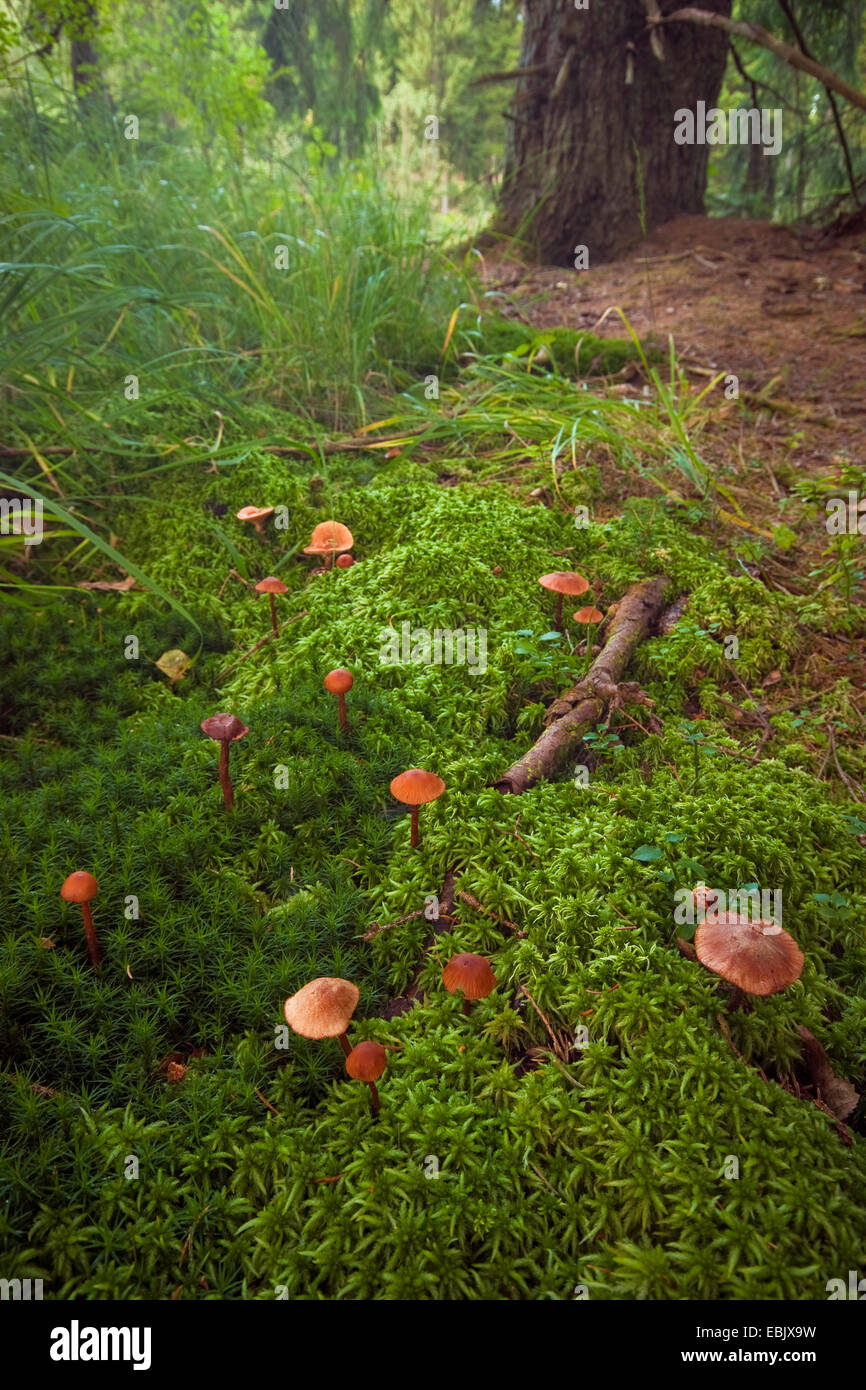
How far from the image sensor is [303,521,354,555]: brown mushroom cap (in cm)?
334

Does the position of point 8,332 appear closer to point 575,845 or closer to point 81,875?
point 81,875

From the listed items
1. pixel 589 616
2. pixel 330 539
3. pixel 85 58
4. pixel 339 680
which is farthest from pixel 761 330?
pixel 85 58

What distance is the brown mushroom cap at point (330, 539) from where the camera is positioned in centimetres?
334

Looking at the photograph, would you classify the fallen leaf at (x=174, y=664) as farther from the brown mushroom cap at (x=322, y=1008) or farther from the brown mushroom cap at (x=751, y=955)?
the brown mushroom cap at (x=751, y=955)

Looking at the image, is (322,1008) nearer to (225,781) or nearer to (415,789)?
(415,789)

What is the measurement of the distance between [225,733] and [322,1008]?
934mm

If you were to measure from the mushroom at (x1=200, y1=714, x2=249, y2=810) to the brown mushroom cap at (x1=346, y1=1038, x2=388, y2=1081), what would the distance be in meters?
0.99

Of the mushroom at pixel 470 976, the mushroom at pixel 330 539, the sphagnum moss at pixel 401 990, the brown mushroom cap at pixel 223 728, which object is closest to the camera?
the sphagnum moss at pixel 401 990

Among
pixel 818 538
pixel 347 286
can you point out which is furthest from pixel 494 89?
pixel 818 538

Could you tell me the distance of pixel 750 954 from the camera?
5.42 ft

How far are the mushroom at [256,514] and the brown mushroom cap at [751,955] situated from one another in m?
2.65

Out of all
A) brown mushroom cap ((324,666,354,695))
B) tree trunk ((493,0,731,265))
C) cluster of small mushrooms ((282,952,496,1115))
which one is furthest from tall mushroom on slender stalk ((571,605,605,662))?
tree trunk ((493,0,731,265))

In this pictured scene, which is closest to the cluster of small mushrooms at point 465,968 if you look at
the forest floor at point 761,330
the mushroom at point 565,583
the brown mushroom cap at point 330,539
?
the mushroom at point 565,583
